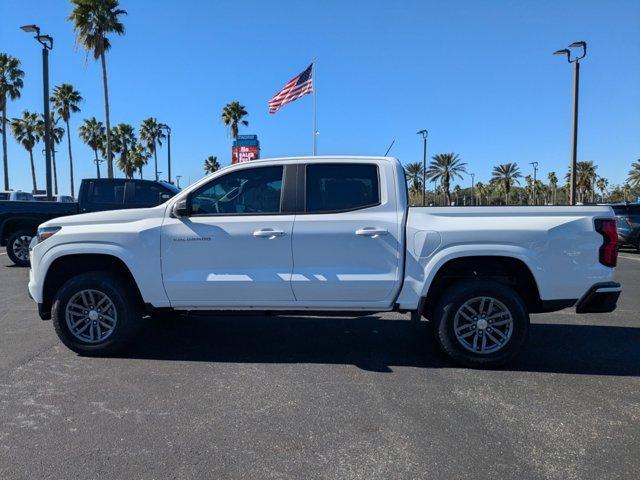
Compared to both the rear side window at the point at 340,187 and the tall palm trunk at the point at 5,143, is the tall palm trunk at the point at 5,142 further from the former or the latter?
the rear side window at the point at 340,187

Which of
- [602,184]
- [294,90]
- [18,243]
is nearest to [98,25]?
[294,90]

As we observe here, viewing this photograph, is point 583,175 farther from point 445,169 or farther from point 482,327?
point 482,327

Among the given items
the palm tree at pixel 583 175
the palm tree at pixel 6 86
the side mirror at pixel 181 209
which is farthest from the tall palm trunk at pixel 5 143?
the palm tree at pixel 583 175

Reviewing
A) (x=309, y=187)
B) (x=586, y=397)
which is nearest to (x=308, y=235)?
(x=309, y=187)

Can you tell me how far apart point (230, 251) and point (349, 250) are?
1172 mm

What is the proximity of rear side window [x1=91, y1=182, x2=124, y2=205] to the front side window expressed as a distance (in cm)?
788

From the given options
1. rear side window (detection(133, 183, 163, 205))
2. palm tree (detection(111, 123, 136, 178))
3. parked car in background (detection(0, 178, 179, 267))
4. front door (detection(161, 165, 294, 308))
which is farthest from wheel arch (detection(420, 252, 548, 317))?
palm tree (detection(111, 123, 136, 178))

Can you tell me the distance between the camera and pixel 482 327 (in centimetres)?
507

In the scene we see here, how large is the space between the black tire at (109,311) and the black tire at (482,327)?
10.2 feet

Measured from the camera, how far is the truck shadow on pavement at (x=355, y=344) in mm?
5344

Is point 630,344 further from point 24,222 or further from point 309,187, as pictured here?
point 24,222

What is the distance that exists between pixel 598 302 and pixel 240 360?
352 cm

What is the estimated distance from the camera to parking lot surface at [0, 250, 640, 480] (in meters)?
3.31

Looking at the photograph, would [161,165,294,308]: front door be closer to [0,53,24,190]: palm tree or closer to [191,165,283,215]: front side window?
[191,165,283,215]: front side window
